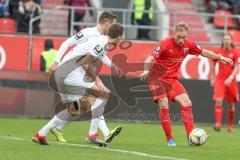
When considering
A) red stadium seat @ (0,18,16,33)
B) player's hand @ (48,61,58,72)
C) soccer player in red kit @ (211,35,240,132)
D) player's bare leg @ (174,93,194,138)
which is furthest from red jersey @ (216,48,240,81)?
player's hand @ (48,61,58,72)

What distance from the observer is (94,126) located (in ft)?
45.8

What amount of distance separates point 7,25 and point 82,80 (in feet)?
38.4

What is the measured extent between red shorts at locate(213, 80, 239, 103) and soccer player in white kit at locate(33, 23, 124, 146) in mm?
6368

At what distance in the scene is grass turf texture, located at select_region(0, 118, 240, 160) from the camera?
11.9 metres

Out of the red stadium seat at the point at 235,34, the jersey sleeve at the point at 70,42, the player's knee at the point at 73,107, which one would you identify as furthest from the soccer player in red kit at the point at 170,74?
the red stadium seat at the point at 235,34

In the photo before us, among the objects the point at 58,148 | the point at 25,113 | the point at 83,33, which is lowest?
the point at 25,113

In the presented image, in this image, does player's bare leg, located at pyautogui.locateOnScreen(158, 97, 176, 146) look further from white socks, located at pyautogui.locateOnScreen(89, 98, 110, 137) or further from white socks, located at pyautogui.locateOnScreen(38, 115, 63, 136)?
white socks, located at pyautogui.locateOnScreen(38, 115, 63, 136)

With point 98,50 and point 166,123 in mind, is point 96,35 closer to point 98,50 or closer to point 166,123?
point 98,50

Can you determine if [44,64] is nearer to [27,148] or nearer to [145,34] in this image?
[145,34]

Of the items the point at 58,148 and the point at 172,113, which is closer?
the point at 58,148

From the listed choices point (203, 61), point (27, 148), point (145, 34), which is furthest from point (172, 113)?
point (27, 148)

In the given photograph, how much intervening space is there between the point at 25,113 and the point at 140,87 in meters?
3.02

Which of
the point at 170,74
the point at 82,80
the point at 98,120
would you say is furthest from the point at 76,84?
the point at 170,74

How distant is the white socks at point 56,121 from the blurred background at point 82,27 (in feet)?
24.8
